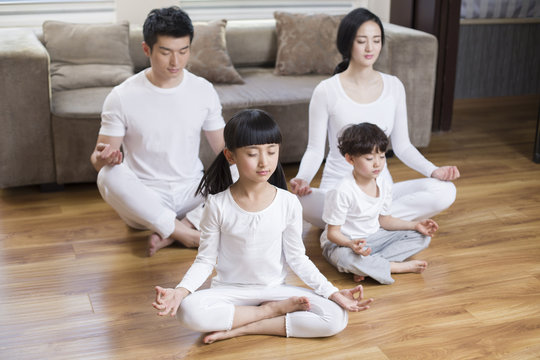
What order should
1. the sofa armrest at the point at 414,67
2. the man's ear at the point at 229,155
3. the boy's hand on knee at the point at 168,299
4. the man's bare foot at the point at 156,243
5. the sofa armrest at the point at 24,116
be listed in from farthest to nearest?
1. the sofa armrest at the point at 414,67
2. the sofa armrest at the point at 24,116
3. the man's bare foot at the point at 156,243
4. the man's ear at the point at 229,155
5. the boy's hand on knee at the point at 168,299

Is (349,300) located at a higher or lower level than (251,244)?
lower

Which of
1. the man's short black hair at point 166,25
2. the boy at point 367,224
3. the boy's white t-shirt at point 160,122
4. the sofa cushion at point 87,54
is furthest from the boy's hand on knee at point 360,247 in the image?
the sofa cushion at point 87,54

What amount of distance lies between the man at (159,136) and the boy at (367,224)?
58 cm

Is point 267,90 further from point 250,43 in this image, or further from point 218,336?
point 218,336

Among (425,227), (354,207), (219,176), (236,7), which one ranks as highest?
(236,7)

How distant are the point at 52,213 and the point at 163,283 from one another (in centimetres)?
89

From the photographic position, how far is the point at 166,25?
7.80 ft

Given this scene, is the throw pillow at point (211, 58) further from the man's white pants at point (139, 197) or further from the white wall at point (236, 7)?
the man's white pants at point (139, 197)

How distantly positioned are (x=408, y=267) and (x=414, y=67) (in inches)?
60.7

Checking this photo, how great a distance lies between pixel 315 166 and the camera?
2580 millimetres

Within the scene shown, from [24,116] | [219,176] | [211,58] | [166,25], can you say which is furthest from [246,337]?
[211,58]

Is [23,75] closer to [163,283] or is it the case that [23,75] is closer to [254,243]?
[163,283]

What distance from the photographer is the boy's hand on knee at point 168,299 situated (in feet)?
5.72

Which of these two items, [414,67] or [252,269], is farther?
[414,67]
